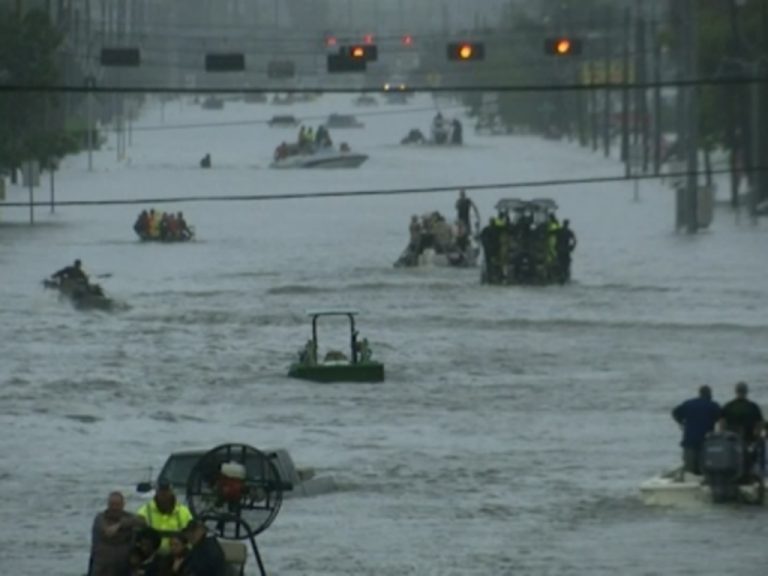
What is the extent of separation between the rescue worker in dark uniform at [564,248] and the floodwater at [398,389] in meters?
0.78

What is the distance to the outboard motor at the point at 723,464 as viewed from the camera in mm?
34594

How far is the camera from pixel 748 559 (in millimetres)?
32750

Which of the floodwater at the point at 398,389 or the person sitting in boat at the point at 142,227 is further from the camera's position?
the person sitting in boat at the point at 142,227

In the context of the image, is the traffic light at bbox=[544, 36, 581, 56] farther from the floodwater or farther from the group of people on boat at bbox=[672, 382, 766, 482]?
the group of people on boat at bbox=[672, 382, 766, 482]

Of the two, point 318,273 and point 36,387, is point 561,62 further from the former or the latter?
point 36,387

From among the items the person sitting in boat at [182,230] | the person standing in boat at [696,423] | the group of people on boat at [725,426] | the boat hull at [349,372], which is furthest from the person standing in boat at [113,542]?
the person sitting in boat at [182,230]

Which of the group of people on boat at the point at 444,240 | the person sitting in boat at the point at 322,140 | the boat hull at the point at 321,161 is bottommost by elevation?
the group of people on boat at the point at 444,240

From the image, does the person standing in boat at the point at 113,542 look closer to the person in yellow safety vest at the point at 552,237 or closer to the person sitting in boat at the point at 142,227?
the person in yellow safety vest at the point at 552,237

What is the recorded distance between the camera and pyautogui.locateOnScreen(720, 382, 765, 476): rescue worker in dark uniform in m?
35.0

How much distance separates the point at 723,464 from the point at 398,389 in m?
16.0

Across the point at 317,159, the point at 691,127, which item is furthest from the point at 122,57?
the point at 317,159

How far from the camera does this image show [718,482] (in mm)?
34969

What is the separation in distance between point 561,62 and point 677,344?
122 meters

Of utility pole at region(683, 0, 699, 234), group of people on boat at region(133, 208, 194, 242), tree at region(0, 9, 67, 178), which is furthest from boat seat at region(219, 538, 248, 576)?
tree at region(0, 9, 67, 178)
